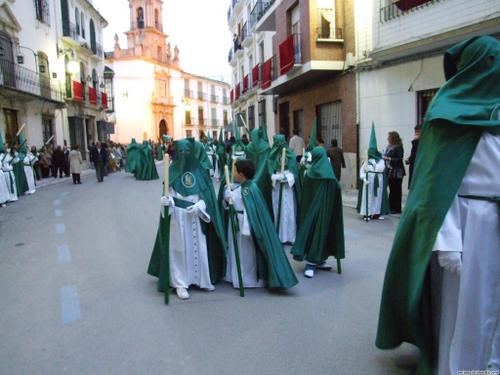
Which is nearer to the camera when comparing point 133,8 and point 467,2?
point 467,2

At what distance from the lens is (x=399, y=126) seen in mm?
12422

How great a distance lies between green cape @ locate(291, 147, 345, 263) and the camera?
17.8ft

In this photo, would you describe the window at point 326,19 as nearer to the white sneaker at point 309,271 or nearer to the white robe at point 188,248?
the white sneaker at point 309,271

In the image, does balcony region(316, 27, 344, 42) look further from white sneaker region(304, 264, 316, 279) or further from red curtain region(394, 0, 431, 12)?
white sneaker region(304, 264, 316, 279)

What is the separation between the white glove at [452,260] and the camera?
2.65 m

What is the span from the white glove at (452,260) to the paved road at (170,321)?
1051 millimetres

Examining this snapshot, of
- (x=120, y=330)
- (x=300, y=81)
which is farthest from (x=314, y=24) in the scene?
(x=120, y=330)

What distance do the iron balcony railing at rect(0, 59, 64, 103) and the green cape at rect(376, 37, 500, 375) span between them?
19430mm

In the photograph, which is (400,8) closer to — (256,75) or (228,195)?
(228,195)

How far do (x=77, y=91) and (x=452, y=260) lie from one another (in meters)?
29.2

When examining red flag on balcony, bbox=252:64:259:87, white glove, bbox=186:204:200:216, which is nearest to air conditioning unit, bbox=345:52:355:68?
red flag on balcony, bbox=252:64:259:87

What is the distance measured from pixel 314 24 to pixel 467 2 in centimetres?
574

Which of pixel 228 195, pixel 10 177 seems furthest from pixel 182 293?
pixel 10 177

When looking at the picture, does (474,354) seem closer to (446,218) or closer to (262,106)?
(446,218)
